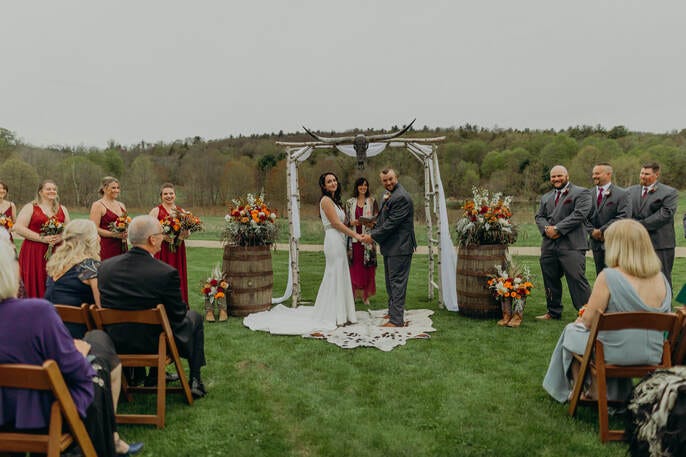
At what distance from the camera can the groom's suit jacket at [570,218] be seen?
22.8 ft

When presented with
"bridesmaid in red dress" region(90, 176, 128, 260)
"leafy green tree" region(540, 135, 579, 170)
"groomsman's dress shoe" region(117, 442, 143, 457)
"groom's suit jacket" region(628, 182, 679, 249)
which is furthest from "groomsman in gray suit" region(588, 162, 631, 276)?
"leafy green tree" region(540, 135, 579, 170)

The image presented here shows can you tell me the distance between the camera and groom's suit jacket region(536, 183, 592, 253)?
6957mm

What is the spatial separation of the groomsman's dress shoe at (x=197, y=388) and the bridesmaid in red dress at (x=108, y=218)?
124 inches

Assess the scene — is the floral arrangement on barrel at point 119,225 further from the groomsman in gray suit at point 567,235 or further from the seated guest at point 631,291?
the groomsman in gray suit at point 567,235

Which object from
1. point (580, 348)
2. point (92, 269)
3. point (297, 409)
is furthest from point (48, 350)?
point (580, 348)

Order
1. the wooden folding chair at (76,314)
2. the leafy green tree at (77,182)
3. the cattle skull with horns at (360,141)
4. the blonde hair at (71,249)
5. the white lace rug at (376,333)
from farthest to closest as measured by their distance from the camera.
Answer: the leafy green tree at (77,182), the cattle skull with horns at (360,141), the white lace rug at (376,333), the blonde hair at (71,249), the wooden folding chair at (76,314)

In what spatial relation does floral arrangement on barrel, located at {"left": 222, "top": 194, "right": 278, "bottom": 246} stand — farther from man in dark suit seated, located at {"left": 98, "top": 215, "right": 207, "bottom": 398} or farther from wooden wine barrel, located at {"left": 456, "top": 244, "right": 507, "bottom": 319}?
man in dark suit seated, located at {"left": 98, "top": 215, "right": 207, "bottom": 398}

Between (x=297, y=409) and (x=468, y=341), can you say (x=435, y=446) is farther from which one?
(x=468, y=341)

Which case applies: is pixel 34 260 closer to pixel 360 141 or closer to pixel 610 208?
pixel 360 141

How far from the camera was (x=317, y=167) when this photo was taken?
27.4m

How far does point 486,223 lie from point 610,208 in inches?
77.9

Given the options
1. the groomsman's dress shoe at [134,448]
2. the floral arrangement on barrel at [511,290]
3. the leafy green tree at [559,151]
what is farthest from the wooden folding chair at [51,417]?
the leafy green tree at [559,151]

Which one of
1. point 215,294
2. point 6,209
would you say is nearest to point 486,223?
point 215,294

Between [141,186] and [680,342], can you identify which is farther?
[141,186]
